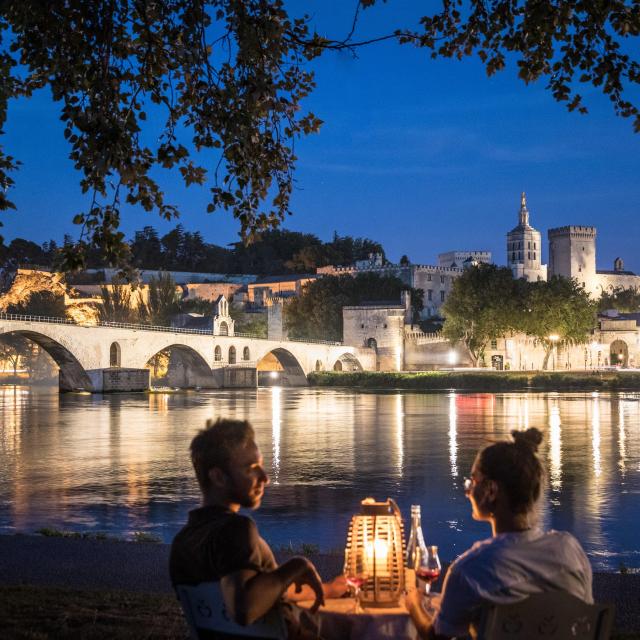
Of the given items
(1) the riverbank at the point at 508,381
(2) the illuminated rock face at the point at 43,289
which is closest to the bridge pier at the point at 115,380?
(2) the illuminated rock face at the point at 43,289

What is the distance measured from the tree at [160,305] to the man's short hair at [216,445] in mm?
71030

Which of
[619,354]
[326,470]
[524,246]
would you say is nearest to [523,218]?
[524,246]

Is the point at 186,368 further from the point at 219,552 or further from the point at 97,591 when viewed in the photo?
the point at 219,552

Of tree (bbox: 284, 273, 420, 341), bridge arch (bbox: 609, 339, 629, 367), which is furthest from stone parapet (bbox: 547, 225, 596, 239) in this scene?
bridge arch (bbox: 609, 339, 629, 367)

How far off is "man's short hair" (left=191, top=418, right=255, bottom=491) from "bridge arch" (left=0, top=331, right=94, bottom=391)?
145ft

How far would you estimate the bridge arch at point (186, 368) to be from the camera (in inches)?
2368

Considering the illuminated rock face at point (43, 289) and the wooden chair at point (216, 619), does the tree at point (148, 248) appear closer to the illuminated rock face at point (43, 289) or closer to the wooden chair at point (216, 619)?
the illuminated rock face at point (43, 289)

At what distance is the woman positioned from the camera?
2.88 m

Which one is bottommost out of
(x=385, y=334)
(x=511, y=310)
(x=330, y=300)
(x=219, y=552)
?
(x=219, y=552)

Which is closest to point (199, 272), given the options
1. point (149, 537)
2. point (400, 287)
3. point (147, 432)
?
point (400, 287)

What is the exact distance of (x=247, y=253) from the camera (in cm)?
11994

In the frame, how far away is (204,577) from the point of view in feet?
9.82

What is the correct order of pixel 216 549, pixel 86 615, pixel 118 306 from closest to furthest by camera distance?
A: pixel 216 549 < pixel 86 615 < pixel 118 306

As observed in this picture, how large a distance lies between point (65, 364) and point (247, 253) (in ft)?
235
